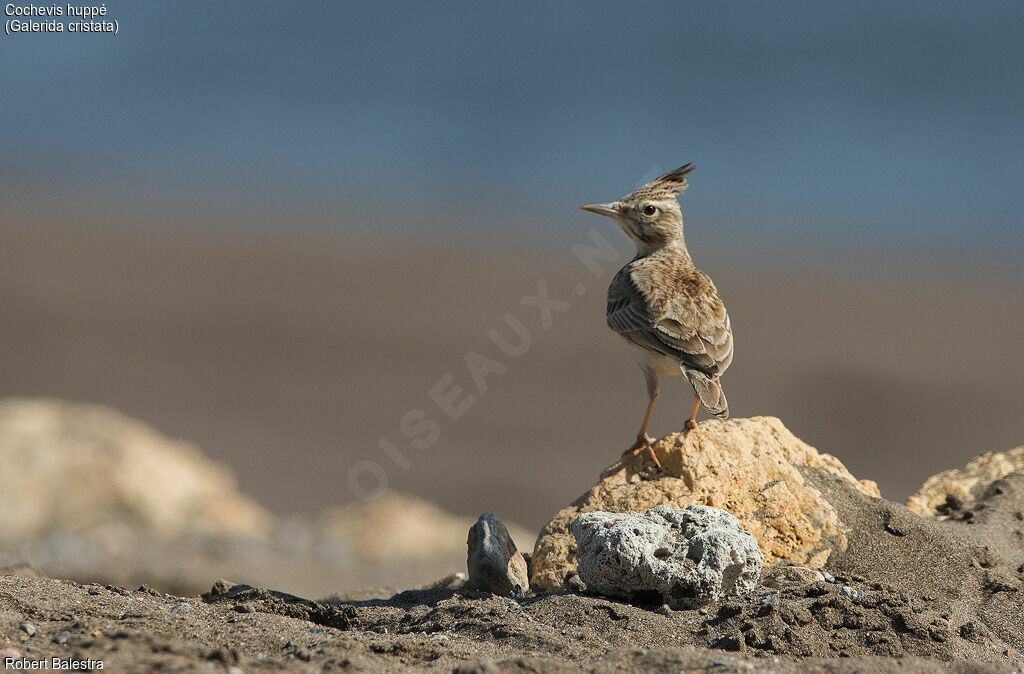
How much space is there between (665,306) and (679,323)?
0.65 ft

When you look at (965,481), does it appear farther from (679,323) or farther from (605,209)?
(605,209)

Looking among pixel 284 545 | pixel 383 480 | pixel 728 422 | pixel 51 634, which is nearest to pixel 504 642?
pixel 51 634

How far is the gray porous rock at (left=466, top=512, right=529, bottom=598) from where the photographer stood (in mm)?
6113

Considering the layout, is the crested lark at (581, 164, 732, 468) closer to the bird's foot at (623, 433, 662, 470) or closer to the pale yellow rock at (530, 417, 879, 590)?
the bird's foot at (623, 433, 662, 470)

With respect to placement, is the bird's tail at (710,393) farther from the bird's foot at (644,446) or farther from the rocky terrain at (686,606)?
the bird's foot at (644,446)

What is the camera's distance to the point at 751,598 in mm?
5203

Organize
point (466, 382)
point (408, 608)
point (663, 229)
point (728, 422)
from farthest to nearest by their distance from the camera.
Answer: point (466, 382) < point (663, 229) < point (728, 422) < point (408, 608)

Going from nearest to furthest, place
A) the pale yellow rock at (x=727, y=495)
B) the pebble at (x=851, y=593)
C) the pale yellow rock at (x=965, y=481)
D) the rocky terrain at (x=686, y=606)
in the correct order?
the rocky terrain at (x=686, y=606) < the pebble at (x=851, y=593) < the pale yellow rock at (x=727, y=495) < the pale yellow rock at (x=965, y=481)

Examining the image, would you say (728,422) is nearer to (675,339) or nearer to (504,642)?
(675,339)

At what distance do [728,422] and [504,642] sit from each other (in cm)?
249

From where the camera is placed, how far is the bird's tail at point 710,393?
6.40 m

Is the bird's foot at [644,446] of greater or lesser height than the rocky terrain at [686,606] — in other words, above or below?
above

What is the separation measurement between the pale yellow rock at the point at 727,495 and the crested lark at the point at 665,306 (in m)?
0.16

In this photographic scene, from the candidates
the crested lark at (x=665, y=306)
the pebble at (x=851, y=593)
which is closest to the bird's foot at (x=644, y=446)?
the crested lark at (x=665, y=306)
